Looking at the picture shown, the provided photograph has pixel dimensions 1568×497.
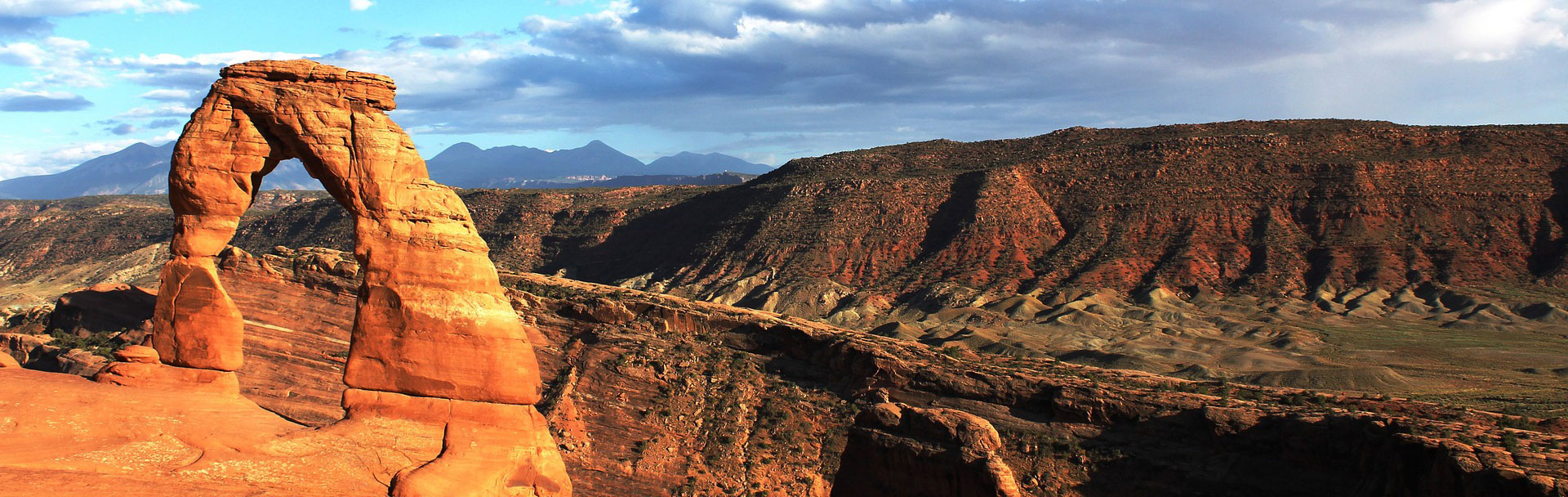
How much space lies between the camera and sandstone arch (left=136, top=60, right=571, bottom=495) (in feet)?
52.5

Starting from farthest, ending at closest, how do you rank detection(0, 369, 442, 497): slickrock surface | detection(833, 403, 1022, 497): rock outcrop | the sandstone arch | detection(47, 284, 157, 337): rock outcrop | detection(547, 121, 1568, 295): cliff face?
detection(547, 121, 1568, 295): cliff face
detection(47, 284, 157, 337): rock outcrop
detection(833, 403, 1022, 497): rock outcrop
the sandstone arch
detection(0, 369, 442, 497): slickrock surface

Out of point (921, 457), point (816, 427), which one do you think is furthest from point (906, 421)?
point (816, 427)

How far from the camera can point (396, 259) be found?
16031 millimetres

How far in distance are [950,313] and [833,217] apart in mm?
19489

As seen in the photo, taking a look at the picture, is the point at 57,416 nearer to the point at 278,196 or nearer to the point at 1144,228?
the point at 1144,228

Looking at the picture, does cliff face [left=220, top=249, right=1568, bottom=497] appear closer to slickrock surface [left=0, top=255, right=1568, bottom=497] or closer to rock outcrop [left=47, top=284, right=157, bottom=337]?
slickrock surface [left=0, top=255, right=1568, bottom=497]

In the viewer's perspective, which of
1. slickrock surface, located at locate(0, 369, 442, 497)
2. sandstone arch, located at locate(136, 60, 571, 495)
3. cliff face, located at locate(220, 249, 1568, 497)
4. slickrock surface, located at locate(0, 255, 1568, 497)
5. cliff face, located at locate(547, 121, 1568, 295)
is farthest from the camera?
cliff face, located at locate(547, 121, 1568, 295)

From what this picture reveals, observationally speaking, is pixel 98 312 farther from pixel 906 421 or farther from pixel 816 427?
pixel 906 421

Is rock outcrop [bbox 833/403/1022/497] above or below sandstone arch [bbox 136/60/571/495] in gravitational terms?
below

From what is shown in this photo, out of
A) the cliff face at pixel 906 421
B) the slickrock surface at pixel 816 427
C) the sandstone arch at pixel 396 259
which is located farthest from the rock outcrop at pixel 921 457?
the sandstone arch at pixel 396 259

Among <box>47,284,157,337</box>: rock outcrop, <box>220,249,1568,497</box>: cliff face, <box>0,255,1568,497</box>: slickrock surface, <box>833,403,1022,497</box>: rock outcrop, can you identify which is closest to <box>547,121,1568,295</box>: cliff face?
<box>220,249,1568,497</box>: cliff face

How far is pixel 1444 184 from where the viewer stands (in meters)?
79.4

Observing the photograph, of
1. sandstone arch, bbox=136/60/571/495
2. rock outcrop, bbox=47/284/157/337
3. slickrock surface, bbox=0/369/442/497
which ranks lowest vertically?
rock outcrop, bbox=47/284/157/337

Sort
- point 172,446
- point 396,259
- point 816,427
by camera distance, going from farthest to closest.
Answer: point 816,427
point 396,259
point 172,446
